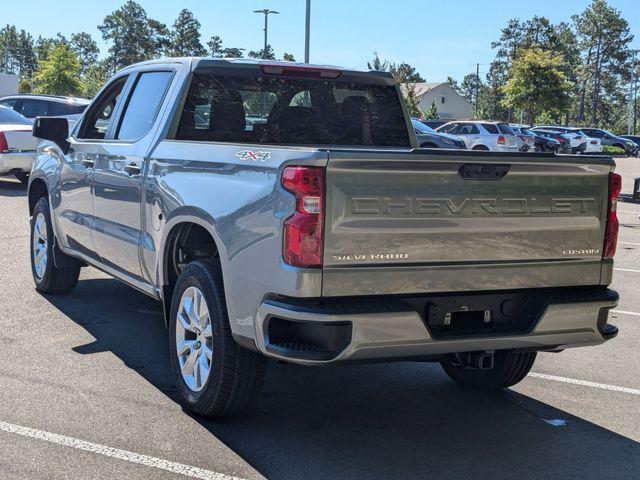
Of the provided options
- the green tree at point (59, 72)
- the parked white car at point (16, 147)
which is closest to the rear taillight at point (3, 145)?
the parked white car at point (16, 147)

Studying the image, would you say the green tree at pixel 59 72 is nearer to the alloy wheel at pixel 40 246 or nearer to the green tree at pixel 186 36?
the green tree at pixel 186 36

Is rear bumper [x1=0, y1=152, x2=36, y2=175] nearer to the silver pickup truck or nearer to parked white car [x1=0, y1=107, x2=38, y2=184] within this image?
→ parked white car [x1=0, y1=107, x2=38, y2=184]

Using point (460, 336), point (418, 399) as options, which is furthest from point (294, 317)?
point (418, 399)

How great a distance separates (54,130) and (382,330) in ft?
13.2

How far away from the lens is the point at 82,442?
4352 millimetres

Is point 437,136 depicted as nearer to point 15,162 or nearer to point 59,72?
point 15,162

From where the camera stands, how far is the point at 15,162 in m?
16.2

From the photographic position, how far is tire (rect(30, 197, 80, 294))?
739 cm

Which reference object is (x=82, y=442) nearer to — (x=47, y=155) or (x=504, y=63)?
(x=47, y=155)

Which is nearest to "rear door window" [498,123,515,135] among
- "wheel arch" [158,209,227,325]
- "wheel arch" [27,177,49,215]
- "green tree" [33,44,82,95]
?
"wheel arch" [27,177,49,215]

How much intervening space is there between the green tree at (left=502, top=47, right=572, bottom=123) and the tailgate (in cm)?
6219

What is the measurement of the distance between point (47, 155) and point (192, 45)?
400 ft

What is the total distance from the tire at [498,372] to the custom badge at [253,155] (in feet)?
5.67

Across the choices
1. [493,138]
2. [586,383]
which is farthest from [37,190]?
[493,138]
